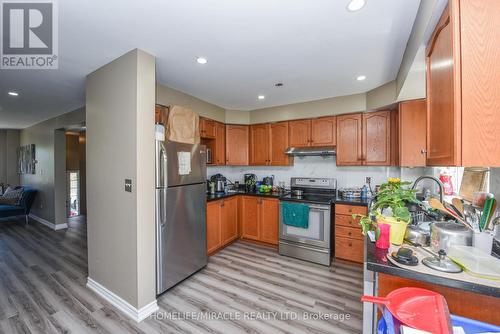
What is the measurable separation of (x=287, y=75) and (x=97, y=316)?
3059mm

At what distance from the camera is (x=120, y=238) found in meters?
1.94

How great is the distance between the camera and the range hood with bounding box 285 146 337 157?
3160 mm

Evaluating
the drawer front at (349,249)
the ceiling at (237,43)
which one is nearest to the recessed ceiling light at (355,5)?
the ceiling at (237,43)

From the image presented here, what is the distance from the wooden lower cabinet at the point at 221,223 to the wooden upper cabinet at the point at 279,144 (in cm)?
99

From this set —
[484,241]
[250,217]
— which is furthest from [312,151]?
[484,241]

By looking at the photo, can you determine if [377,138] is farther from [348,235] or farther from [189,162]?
[189,162]

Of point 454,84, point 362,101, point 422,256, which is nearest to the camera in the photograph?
point 454,84

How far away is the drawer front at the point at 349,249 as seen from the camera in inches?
108

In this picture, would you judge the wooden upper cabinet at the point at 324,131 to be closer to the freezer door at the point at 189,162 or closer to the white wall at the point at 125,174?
the freezer door at the point at 189,162

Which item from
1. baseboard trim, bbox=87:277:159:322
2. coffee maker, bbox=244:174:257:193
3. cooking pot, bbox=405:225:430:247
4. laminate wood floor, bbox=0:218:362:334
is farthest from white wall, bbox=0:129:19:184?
cooking pot, bbox=405:225:430:247

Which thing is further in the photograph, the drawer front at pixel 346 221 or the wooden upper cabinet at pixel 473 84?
the drawer front at pixel 346 221

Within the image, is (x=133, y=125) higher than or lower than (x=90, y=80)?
lower

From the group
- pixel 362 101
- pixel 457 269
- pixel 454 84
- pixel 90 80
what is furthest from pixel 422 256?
pixel 90 80

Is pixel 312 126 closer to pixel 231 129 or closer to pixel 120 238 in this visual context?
pixel 231 129
